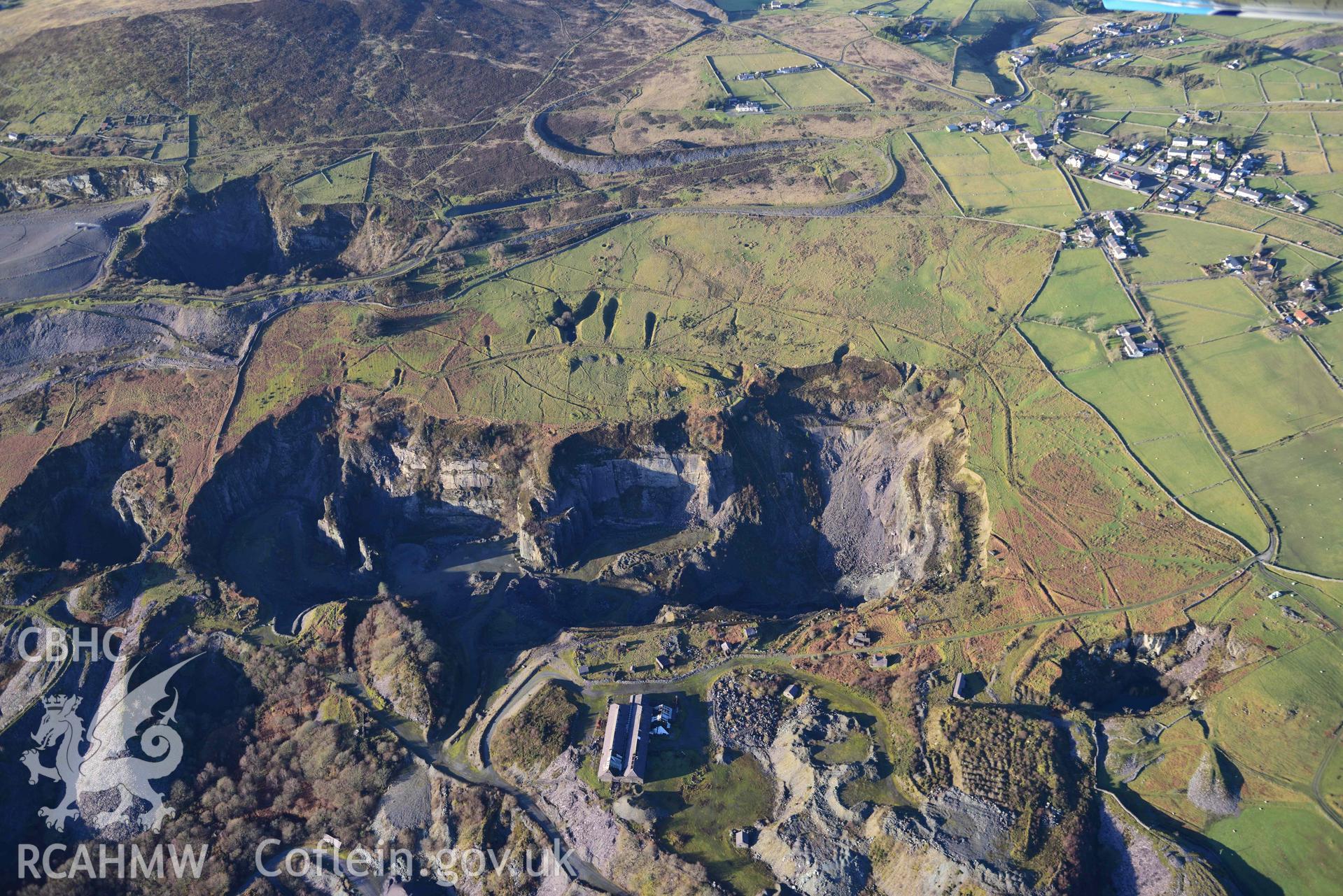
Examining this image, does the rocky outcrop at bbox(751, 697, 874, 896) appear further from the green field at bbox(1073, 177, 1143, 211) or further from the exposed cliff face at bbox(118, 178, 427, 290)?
the green field at bbox(1073, 177, 1143, 211)

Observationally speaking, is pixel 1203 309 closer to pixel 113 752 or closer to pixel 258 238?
pixel 113 752

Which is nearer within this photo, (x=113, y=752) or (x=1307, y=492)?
(x=113, y=752)

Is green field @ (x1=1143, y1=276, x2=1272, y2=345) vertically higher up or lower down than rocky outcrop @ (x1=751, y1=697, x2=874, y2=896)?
higher up

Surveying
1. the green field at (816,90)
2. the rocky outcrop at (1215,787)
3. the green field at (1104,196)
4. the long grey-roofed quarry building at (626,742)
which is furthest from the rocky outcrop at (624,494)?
the green field at (816,90)

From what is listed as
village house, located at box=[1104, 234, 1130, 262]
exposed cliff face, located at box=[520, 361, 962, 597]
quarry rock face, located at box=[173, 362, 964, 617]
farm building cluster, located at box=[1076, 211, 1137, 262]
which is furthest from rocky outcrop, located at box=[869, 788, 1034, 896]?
farm building cluster, located at box=[1076, 211, 1137, 262]

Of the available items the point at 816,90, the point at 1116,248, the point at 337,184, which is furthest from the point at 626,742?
the point at 816,90

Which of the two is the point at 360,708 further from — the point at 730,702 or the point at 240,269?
the point at 240,269
